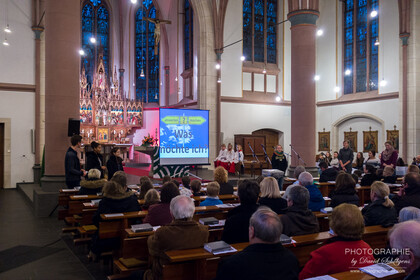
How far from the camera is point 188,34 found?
64.3ft

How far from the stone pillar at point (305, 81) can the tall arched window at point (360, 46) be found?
315 inches

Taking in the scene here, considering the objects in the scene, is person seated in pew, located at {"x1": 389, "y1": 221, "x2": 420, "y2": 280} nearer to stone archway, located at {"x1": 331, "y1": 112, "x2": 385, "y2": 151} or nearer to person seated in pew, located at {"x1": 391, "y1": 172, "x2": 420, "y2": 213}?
person seated in pew, located at {"x1": 391, "y1": 172, "x2": 420, "y2": 213}

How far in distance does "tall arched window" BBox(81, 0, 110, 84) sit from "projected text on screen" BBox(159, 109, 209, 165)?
14.7 m

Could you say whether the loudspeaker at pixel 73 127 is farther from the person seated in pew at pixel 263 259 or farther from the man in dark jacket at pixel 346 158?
the man in dark jacket at pixel 346 158

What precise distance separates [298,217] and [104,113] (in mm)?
17853

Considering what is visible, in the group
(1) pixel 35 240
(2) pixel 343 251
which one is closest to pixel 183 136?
(1) pixel 35 240

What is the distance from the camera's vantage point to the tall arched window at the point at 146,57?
77.9 ft

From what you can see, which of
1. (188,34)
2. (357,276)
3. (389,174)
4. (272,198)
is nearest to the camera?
(357,276)

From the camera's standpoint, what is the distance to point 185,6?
782 inches

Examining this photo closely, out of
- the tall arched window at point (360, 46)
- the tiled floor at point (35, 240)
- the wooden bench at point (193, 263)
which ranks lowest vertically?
the tiled floor at point (35, 240)

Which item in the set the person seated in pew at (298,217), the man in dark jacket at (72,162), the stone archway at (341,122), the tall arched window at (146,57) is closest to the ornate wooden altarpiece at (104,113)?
the tall arched window at (146,57)

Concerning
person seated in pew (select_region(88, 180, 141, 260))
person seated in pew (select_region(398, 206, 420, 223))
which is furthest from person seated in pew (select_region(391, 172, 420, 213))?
person seated in pew (select_region(88, 180, 141, 260))

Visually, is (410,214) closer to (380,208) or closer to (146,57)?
(380,208)

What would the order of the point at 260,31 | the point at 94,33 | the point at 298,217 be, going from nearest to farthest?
1. the point at 298,217
2. the point at 260,31
3. the point at 94,33
